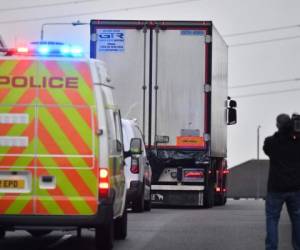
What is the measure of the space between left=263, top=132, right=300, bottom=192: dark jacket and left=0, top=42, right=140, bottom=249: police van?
6.39ft

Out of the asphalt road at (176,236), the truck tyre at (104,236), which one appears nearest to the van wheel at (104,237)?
the truck tyre at (104,236)

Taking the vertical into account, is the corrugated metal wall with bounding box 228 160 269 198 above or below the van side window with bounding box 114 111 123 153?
below

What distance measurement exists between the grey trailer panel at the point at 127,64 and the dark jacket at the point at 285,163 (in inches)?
472

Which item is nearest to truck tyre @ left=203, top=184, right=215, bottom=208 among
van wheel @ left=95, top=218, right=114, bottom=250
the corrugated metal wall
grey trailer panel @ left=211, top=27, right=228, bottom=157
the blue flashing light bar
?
grey trailer panel @ left=211, top=27, right=228, bottom=157

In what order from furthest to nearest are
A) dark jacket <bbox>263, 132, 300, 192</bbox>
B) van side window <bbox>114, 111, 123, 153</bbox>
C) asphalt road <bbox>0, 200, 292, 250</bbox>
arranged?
asphalt road <bbox>0, 200, 292, 250</bbox> → van side window <bbox>114, 111, 123, 153</bbox> → dark jacket <bbox>263, 132, 300, 192</bbox>

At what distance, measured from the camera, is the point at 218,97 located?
79.9ft

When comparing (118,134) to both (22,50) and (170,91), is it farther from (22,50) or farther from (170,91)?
(170,91)

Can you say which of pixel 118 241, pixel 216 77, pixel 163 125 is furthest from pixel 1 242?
pixel 216 77

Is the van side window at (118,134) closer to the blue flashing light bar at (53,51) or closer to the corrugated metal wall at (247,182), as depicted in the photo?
the blue flashing light bar at (53,51)

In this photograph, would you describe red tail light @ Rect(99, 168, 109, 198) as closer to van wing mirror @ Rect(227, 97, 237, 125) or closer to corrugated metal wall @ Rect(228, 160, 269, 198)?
van wing mirror @ Rect(227, 97, 237, 125)

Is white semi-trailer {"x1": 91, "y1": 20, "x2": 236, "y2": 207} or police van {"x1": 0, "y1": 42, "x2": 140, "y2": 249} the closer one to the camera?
police van {"x1": 0, "y1": 42, "x2": 140, "y2": 249}

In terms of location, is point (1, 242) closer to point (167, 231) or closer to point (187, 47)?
point (167, 231)

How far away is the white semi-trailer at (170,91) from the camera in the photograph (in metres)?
22.6

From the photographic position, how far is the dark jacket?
1093 centimetres
